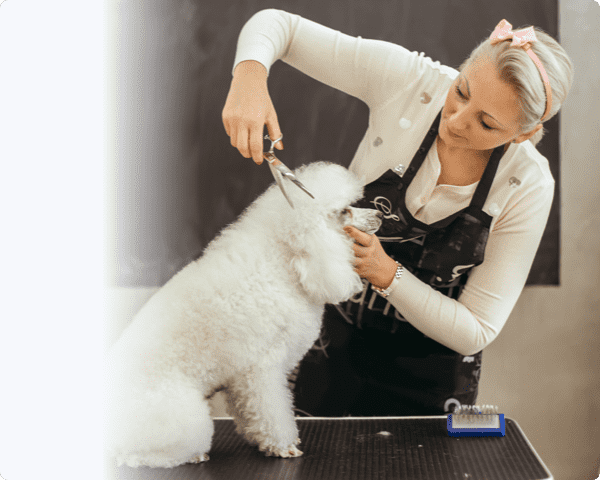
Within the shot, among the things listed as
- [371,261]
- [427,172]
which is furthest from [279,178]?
[427,172]

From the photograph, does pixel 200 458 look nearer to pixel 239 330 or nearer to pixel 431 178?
pixel 239 330

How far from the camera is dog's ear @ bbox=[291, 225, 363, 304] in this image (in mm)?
790

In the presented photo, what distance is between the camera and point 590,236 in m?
1.34

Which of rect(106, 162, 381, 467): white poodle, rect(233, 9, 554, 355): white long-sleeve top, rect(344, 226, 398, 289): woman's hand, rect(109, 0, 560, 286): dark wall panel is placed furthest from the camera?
rect(109, 0, 560, 286): dark wall panel

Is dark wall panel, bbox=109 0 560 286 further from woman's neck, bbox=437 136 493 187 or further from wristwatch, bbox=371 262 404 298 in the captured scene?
wristwatch, bbox=371 262 404 298

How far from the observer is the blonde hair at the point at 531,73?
2.59ft

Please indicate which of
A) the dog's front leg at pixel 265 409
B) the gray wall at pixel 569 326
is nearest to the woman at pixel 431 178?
the dog's front leg at pixel 265 409

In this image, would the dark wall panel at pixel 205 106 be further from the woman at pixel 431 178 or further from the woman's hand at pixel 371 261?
the woman's hand at pixel 371 261

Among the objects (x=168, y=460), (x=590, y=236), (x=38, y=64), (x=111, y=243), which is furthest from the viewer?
(x=590, y=236)

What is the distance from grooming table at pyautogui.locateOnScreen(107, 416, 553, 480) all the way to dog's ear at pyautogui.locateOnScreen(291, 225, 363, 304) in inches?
11.1

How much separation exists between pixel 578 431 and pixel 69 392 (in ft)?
4.33

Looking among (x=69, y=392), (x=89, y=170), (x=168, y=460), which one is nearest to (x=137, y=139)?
(x=89, y=170)

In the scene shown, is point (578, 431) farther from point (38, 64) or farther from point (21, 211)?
point (38, 64)

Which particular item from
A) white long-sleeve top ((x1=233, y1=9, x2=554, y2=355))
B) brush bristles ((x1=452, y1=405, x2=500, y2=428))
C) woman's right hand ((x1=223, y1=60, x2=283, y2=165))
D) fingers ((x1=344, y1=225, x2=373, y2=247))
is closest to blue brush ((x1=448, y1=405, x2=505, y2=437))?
brush bristles ((x1=452, y1=405, x2=500, y2=428))
